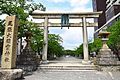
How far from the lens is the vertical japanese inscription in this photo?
9.18 m

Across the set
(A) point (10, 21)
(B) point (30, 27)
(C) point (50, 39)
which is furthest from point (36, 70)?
(C) point (50, 39)

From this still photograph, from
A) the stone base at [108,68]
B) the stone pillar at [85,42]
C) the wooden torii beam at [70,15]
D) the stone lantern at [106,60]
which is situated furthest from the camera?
the wooden torii beam at [70,15]

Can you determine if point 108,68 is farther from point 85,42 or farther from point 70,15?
point 70,15

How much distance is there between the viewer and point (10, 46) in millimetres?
9523

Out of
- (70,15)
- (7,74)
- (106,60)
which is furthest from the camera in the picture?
(70,15)

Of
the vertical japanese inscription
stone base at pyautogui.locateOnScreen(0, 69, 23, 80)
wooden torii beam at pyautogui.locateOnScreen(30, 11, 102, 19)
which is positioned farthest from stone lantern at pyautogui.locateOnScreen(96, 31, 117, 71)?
stone base at pyautogui.locateOnScreen(0, 69, 23, 80)

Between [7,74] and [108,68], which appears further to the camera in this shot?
[108,68]

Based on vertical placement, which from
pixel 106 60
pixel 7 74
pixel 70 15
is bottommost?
pixel 7 74

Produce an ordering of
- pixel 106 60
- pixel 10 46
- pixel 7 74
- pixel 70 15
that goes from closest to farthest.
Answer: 1. pixel 7 74
2. pixel 10 46
3. pixel 106 60
4. pixel 70 15

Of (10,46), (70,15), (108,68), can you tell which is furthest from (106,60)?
(10,46)

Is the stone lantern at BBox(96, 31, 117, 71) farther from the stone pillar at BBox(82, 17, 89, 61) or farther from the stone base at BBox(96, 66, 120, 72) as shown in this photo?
the stone pillar at BBox(82, 17, 89, 61)

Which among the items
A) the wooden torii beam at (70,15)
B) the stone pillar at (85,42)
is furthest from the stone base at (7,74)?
the wooden torii beam at (70,15)

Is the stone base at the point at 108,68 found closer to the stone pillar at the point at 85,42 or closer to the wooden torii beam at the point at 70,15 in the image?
the stone pillar at the point at 85,42

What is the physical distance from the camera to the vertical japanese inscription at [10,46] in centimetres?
918
